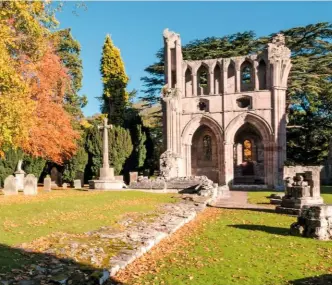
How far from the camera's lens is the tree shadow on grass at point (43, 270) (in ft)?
17.6

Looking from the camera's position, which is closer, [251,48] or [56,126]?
[56,126]

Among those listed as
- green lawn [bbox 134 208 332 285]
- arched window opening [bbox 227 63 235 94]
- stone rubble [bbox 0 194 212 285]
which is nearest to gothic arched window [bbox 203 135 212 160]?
arched window opening [bbox 227 63 235 94]

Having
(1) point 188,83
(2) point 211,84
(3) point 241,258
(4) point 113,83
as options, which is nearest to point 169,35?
(1) point 188,83

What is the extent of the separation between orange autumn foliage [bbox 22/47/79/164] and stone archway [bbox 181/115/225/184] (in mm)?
10614

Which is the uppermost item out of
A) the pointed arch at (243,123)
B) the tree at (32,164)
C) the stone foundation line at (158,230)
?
the pointed arch at (243,123)

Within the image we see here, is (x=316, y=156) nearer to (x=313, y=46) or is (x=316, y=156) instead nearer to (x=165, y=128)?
(x=313, y=46)

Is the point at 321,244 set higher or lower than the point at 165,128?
lower

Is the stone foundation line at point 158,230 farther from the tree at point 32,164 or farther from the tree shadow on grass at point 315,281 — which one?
the tree at point 32,164

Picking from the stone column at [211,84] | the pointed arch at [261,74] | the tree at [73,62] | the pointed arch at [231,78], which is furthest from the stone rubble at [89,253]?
the tree at [73,62]

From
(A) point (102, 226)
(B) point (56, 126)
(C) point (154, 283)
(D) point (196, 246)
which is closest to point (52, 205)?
(A) point (102, 226)

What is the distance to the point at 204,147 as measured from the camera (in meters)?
34.8

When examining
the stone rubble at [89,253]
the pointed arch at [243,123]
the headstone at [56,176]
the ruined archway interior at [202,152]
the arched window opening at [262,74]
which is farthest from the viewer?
the ruined archway interior at [202,152]

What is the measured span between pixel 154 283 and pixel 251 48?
116 feet

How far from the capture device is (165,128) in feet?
103
